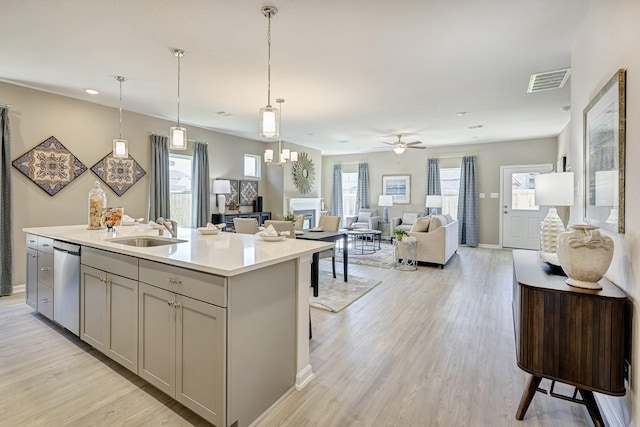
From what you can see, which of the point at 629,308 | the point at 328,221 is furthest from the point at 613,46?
the point at 328,221

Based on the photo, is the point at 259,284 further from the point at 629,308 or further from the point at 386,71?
the point at 386,71

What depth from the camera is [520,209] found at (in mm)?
7668

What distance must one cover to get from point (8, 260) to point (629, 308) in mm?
5927

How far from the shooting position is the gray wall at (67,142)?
408cm

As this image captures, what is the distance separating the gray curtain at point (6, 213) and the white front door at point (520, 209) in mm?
9129

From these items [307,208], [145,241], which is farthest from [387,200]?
[145,241]

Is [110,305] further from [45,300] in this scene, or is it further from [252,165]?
[252,165]

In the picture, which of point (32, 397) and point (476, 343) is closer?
point (32, 397)

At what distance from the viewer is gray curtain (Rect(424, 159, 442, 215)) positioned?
8617 mm

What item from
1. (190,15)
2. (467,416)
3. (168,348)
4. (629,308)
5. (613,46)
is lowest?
(467,416)

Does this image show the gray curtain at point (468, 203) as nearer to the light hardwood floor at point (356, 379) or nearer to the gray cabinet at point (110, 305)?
the light hardwood floor at point (356, 379)

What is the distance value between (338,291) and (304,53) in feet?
9.40

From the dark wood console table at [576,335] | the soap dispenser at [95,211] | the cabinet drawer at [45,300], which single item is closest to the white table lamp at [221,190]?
the soap dispenser at [95,211]

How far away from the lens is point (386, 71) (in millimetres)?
3525
